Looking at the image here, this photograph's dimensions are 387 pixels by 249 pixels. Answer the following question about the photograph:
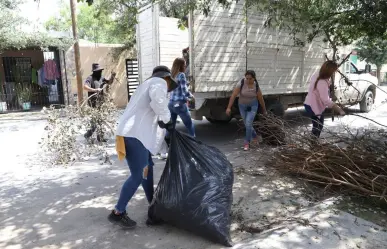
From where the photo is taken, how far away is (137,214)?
330 cm

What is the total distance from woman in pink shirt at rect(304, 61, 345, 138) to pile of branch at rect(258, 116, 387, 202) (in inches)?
21.4

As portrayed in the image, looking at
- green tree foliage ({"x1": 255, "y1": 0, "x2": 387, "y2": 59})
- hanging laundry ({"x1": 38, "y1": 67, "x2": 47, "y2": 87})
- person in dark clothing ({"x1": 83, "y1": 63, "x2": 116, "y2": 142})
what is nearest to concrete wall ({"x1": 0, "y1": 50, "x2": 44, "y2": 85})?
hanging laundry ({"x1": 38, "y1": 67, "x2": 47, "y2": 87})

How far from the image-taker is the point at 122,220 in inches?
118

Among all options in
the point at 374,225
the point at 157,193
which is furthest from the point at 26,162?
the point at 374,225

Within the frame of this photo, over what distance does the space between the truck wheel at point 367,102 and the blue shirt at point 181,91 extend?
7098mm

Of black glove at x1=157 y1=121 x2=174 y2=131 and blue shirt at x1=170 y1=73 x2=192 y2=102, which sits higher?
blue shirt at x1=170 y1=73 x2=192 y2=102

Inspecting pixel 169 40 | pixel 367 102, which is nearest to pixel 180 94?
pixel 169 40

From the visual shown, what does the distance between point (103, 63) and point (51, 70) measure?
203 cm

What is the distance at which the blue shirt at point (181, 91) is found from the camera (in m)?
5.09

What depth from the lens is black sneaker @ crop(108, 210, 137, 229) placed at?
296cm

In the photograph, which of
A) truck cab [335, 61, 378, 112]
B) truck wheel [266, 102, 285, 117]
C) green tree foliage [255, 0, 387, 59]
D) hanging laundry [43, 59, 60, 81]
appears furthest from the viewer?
hanging laundry [43, 59, 60, 81]

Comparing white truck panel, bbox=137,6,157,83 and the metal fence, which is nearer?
white truck panel, bbox=137,6,157,83

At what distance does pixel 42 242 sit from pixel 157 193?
41.6 inches

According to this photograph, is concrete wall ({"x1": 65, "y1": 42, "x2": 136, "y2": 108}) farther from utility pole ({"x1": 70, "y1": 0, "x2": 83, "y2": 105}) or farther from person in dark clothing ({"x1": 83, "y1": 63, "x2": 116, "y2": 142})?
person in dark clothing ({"x1": 83, "y1": 63, "x2": 116, "y2": 142})
